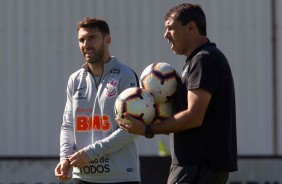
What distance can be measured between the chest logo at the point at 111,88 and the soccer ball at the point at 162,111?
2.37ft

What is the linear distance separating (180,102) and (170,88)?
12cm

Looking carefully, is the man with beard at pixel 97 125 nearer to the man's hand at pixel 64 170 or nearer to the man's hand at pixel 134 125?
the man's hand at pixel 64 170

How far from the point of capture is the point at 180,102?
579 centimetres

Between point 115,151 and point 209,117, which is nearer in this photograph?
point 209,117

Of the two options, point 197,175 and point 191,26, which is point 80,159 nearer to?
point 197,175

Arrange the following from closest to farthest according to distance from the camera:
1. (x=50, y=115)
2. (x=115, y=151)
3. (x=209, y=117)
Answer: (x=209, y=117)
(x=115, y=151)
(x=50, y=115)

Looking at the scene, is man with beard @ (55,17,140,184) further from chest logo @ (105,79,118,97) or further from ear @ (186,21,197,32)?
ear @ (186,21,197,32)

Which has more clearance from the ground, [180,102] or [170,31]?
[170,31]

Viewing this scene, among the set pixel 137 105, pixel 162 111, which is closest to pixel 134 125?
pixel 137 105

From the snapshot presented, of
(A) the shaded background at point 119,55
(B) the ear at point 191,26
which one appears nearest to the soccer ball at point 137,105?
(B) the ear at point 191,26

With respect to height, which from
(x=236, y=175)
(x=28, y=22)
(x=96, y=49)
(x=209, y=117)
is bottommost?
(x=236, y=175)

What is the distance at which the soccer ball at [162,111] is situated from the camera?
5.82 m

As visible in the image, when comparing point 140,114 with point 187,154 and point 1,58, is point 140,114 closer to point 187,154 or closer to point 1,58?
point 187,154

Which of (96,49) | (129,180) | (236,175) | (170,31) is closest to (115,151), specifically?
(129,180)
